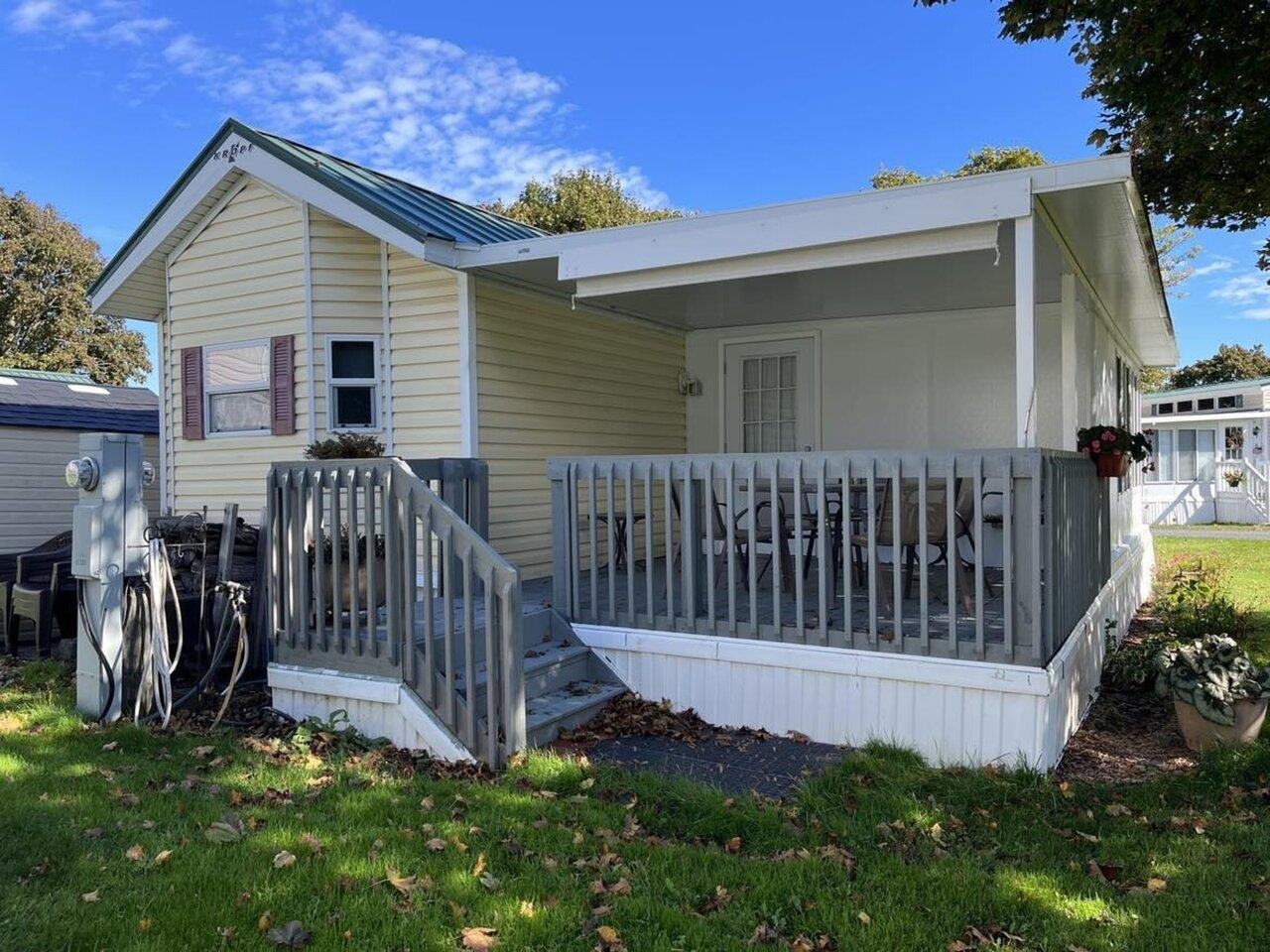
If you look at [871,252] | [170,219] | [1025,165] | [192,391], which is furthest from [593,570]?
[1025,165]

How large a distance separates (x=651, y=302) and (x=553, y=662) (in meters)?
3.89

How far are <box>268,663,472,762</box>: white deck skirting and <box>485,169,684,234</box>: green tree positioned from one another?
18898 millimetres

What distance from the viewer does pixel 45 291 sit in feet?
83.3

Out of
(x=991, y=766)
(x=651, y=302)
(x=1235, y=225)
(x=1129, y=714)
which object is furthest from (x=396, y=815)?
(x=1235, y=225)

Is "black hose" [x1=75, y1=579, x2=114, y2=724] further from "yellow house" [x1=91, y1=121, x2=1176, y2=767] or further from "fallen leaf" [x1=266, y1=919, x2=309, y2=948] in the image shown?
"fallen leaf" [x1=266, y1=919, x2=309, y2=948]

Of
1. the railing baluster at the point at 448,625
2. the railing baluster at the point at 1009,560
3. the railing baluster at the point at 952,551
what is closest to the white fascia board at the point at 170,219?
the railing baluster at the point at 448,625

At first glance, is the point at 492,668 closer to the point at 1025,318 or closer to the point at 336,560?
A: the point at 336,560

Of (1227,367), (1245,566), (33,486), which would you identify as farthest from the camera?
(1227,367)

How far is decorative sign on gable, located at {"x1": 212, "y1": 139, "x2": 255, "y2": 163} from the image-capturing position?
6930mm

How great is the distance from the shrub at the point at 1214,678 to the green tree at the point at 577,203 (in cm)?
1929

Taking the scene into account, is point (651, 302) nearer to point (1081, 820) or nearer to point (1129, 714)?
point (1129, 714)

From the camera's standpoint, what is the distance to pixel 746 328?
29.3 ft

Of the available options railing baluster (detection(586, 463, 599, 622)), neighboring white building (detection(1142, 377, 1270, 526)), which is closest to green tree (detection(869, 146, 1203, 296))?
neighboring white building (detection(1142, 377, 1270, 526))

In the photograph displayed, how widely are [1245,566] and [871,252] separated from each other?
10.2 m
